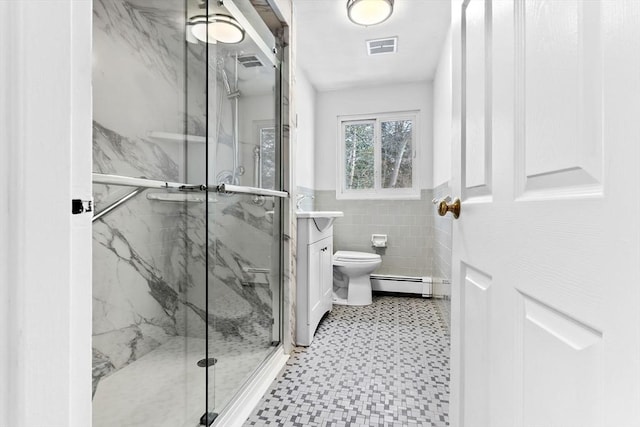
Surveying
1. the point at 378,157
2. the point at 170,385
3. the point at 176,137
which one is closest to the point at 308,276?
the point at 170,385

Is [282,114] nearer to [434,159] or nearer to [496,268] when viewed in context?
[496,268]

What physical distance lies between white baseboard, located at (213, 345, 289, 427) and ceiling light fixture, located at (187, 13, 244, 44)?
5.55ft

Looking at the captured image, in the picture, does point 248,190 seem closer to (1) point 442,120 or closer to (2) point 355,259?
(2) point 355,259

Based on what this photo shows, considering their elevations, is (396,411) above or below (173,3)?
below

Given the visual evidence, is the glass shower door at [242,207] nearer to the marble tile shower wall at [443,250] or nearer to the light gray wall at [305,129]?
the light gray wall at [305,129]

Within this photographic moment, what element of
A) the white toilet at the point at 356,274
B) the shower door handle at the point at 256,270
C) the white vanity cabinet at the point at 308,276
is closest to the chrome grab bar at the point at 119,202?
the shower door handle at the point at 256,270

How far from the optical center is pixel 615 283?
1.13 ft

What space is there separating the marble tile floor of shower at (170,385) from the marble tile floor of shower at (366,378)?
0.22m

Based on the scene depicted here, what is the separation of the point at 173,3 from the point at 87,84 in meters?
1.48

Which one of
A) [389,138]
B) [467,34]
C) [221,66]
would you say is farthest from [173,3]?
[389,138]

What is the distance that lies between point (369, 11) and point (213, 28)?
1127 mm

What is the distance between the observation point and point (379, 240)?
346 cm

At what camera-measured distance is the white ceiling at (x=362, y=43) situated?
2211mm

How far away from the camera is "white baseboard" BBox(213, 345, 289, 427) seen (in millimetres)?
1336
